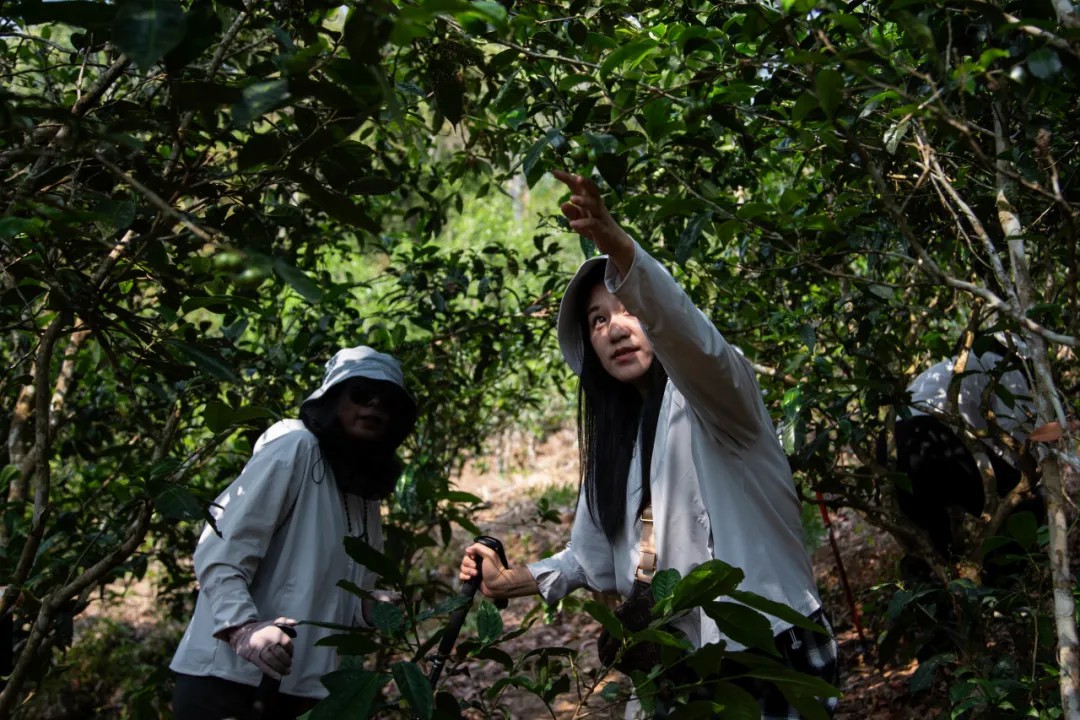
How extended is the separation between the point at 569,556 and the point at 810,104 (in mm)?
1225

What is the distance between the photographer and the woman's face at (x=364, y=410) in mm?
2957

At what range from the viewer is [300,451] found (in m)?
2.84

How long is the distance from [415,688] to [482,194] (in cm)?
280

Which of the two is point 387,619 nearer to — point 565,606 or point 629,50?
point 629,50

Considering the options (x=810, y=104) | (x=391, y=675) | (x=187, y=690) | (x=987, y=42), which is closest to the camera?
(x=391, y=675)

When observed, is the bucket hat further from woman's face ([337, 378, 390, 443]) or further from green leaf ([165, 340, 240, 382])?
green leaf ([165, 340, 240, 382])

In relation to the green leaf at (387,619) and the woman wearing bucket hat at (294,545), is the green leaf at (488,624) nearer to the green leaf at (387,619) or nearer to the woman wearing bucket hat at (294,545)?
the green leaf at (387,619)

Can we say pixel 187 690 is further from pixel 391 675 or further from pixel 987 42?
pixel 987 42

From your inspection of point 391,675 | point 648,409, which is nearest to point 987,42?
point 648,409

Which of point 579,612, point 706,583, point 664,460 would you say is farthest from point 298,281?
point 579,612

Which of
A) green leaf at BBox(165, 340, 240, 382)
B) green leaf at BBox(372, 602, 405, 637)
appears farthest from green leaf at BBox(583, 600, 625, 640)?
green leaf at BBox(165, 340, 240, 382)

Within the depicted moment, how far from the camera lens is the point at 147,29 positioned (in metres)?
1.04

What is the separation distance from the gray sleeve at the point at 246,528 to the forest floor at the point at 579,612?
27.3 inches

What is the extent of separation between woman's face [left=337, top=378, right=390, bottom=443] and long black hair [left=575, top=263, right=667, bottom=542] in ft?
2.53
